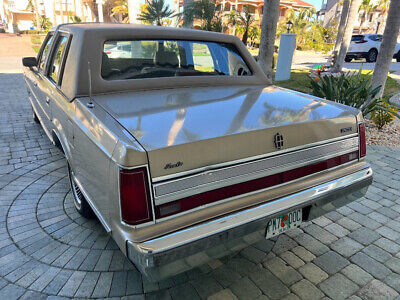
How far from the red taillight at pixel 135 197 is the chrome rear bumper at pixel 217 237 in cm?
14

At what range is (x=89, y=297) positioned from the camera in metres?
2.20

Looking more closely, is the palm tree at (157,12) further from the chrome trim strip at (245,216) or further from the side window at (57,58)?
the chrome trim strip at (245,216)

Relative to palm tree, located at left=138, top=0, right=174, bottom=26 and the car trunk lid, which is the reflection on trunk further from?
palm tree, located at left=138, top=0, right=174, bottom=26

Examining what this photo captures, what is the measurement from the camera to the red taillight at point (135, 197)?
5.42ft

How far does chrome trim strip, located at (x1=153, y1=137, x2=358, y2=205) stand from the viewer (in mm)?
1719

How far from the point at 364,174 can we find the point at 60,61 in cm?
309

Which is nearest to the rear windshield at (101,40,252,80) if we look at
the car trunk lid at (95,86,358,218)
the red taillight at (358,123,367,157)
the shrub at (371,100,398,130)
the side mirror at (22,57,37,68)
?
the car trunk lid at (95,86,358,218)

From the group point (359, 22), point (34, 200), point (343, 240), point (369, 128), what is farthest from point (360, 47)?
point (359, 22)

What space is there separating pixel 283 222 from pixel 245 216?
0.40 meters

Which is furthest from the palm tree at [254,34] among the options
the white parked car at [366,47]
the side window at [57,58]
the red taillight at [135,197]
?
the red taillight at [135,197]

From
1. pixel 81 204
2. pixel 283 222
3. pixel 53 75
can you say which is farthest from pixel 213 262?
pixel 53 75

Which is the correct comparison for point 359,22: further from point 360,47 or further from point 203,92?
point 203,92

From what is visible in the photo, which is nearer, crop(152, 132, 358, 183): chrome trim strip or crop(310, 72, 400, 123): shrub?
crop(152, 132, 358, 183): chrome trim strip

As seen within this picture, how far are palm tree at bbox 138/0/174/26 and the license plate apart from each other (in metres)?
25.4
